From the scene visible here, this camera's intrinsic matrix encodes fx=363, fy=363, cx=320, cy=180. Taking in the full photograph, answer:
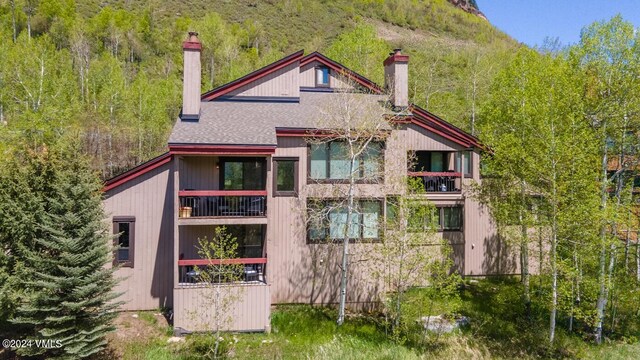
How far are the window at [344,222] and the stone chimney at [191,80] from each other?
5.66 m

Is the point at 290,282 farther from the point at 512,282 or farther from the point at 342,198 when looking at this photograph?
the point at 512,282

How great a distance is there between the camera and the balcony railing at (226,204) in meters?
12.0

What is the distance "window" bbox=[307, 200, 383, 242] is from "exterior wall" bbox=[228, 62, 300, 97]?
5.55 m

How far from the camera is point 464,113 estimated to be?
30031 mm

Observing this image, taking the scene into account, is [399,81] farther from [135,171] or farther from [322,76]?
[135,171]

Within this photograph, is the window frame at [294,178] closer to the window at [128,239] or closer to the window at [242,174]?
the window at [242,174]

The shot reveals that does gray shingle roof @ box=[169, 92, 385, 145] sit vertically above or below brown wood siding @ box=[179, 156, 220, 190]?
above

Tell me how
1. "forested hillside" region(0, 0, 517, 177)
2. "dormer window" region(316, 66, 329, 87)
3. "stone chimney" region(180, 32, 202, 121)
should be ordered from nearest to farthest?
"stone chimney" region(180, 32, 202, 121) < "dormer window" region(316, 66, 329, 87) < "forested hillside" region(0, 0, 517, 177)

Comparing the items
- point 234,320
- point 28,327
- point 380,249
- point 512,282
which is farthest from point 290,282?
point 512,282

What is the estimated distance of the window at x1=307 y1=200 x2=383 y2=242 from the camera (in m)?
13.5

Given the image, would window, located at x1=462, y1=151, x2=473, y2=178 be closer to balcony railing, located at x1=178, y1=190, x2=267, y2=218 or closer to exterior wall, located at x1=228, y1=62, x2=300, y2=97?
exterior wall, located at x1=228, y1=62, x2=300, y2=97

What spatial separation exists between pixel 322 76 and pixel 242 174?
262 inches

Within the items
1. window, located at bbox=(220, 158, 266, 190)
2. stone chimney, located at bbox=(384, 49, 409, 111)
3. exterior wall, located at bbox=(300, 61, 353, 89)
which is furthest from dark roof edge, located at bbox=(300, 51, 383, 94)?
window, located at bbox=(220, 158, 266, 190)

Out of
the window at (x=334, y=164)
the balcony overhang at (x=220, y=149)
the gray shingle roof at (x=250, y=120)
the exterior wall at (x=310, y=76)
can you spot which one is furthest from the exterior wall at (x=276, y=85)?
the balcony overhang at (x=220, y=149)
